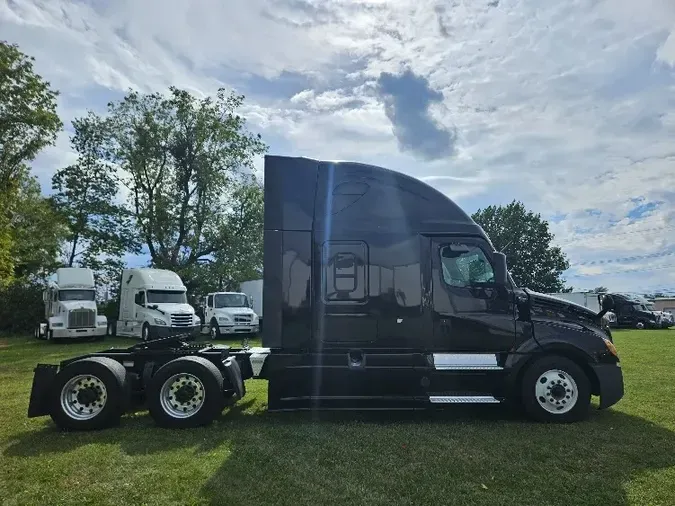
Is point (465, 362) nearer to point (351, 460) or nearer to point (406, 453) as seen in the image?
point (406, 453)

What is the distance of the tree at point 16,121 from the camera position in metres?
23.6

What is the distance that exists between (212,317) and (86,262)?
17916mm

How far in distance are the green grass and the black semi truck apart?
379 millimetres

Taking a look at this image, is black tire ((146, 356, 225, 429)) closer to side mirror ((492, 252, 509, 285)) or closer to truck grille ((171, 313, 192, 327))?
side mirror ((492, 252, 509, 285))

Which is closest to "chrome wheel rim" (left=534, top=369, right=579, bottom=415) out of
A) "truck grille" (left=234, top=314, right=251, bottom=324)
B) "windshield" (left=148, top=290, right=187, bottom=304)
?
"truck grille" (left=234, top=314, right=251, bottom=324)

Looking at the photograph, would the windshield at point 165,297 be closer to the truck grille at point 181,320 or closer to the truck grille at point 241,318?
the truck grille at point 181,320

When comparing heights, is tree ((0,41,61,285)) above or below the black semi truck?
above

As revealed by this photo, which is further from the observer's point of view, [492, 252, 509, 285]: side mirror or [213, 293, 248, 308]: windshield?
[213, 293, 248, 308]: windshield

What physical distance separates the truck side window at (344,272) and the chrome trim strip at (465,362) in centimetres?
138

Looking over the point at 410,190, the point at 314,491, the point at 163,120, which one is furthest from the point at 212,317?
the point at 314,491

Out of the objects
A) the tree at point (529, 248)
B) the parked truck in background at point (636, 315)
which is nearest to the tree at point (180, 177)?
the parked truck in background at point (636, 315)

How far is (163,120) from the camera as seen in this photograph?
34156 millimetres

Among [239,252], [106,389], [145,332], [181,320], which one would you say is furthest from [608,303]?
[239,252]

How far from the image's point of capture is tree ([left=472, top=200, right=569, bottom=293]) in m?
62.1
